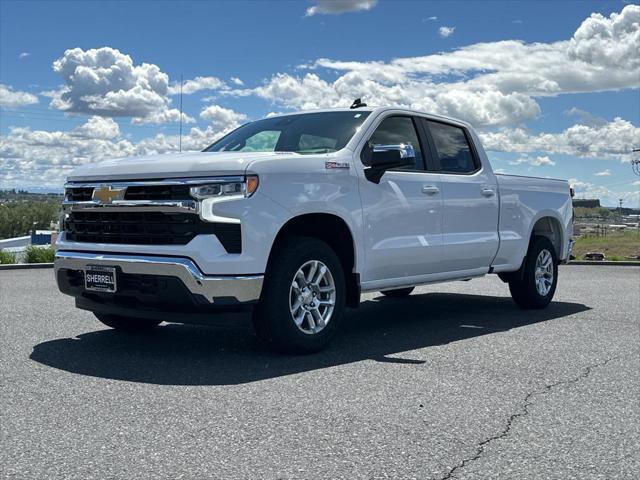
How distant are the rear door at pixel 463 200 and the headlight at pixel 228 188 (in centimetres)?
255

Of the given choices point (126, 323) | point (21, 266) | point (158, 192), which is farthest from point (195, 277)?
point (21, 266)

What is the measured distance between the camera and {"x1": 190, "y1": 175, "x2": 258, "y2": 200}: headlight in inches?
221

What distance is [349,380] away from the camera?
534 cm

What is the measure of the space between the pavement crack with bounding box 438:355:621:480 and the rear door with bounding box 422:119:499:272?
6.51ft

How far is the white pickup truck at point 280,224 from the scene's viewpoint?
5.62 m

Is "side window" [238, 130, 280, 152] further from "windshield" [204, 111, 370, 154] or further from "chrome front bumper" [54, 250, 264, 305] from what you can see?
"chrome front bumper" [54, 250, 264, 305]

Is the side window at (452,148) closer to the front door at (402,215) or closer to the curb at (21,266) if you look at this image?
the front door at (402,215)

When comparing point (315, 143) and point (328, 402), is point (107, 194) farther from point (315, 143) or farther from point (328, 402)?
point (328, 402)

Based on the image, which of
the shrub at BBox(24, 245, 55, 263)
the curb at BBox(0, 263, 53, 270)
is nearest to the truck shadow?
the curb at BBox(0, 263, 53, 270)

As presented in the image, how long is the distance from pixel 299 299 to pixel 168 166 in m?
1.44

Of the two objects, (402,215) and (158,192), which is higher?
(158,192)

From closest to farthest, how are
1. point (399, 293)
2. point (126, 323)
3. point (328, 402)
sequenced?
point (328, 402) < point (126, 323) < point (399, 293)

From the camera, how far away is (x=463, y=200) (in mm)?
7859

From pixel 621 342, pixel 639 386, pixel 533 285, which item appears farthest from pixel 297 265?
pixel 533 285
